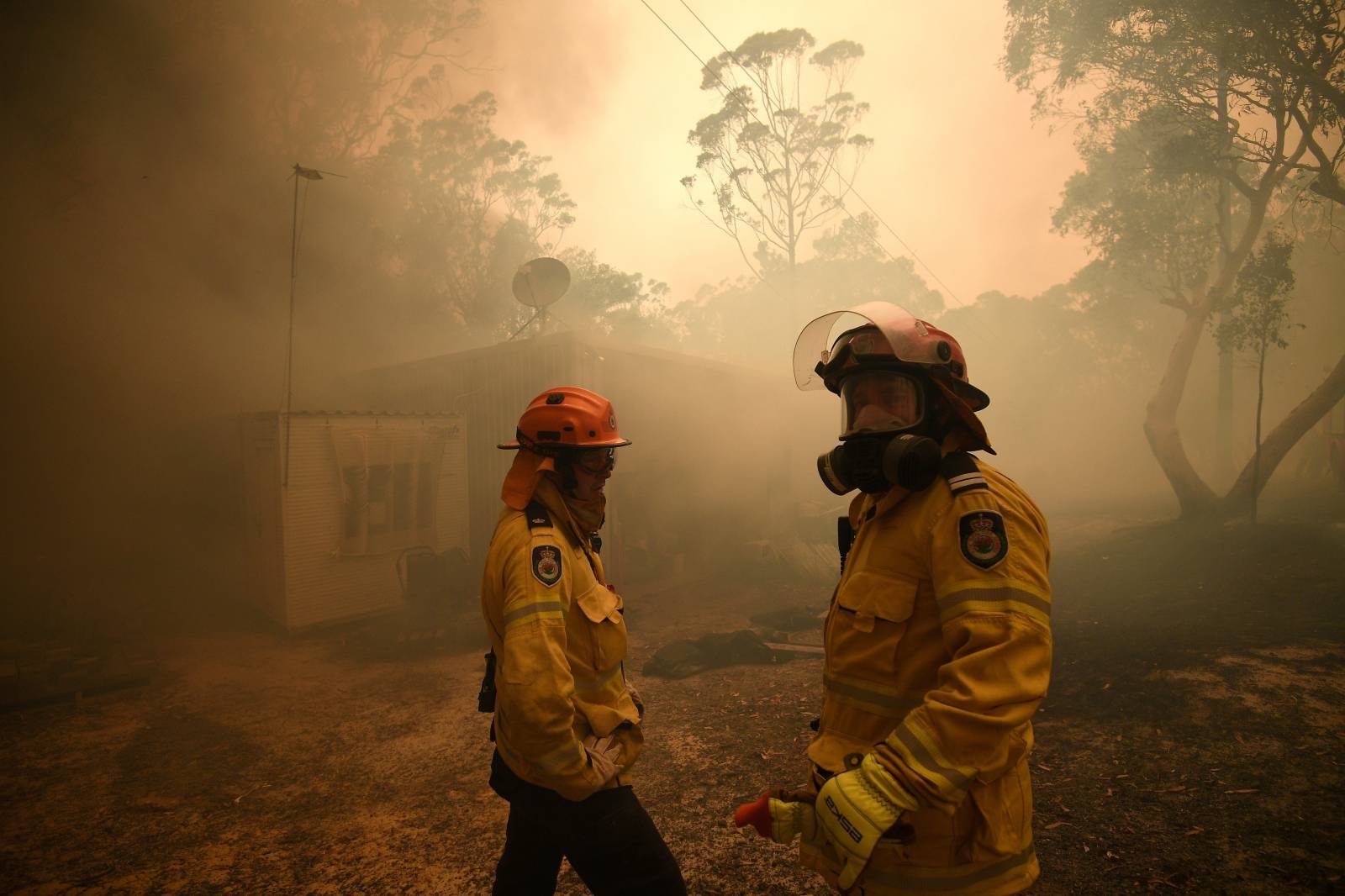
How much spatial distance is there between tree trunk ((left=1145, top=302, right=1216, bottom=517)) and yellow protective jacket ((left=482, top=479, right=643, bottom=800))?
45.5 feet

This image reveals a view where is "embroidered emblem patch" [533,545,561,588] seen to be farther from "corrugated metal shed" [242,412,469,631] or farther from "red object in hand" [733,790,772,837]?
"corrugated metal shed" [242,412,469,631]

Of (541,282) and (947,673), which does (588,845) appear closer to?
(947,673)

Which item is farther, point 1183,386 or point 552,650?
point 1183,386

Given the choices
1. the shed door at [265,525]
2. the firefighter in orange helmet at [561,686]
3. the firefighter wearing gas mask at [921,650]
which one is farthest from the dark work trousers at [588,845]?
the shed door at [265,525]

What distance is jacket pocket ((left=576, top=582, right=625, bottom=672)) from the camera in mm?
2131

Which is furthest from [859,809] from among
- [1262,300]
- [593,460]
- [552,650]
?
[1262,300]

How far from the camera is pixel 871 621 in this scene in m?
1.56

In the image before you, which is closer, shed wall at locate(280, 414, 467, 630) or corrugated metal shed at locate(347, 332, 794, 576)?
shed wall at locate(280, 414, 467, 630)

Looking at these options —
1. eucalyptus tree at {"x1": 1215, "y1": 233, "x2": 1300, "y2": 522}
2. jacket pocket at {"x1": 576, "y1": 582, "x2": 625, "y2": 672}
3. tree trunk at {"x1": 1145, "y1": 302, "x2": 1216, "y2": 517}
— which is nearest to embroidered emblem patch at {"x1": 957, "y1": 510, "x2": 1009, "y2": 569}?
jacket pocket at {"x1": 576, "y1": 582, "x2": 625, "y2": 672}

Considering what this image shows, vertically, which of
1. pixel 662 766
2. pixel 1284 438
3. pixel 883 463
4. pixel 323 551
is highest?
pixel 1284 438

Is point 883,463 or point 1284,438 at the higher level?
point 1284,438

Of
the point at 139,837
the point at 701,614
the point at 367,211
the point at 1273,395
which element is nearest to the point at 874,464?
the point at 139,837

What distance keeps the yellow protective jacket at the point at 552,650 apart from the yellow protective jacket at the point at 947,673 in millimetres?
693

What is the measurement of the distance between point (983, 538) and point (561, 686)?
1.17 metres
